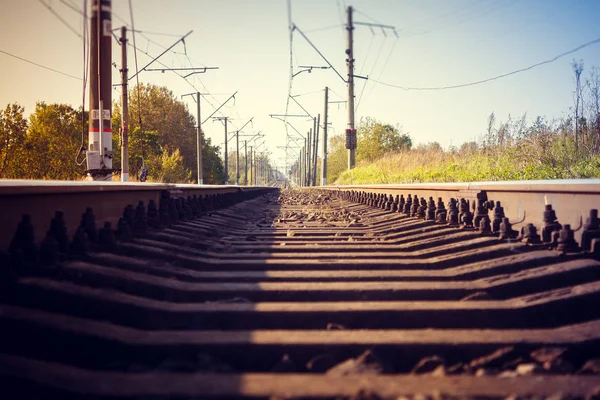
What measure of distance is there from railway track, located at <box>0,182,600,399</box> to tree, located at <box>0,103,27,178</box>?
74.8ft

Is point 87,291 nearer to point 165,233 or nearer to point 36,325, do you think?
point 36,325

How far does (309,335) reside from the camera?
6.33 ft

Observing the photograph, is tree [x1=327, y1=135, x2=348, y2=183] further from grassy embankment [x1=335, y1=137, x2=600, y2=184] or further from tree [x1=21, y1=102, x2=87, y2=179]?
grassy embankment [x1=335, y1=137, x2=600, y2=184]

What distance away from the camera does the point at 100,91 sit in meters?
12.1

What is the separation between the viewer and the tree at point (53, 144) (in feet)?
85.4

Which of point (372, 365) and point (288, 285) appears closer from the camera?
point (372, 365)

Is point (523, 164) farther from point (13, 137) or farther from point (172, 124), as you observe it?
point (172, 124)

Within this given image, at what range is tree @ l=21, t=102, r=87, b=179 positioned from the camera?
1025 inches

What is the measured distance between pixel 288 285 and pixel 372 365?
97 centimetres

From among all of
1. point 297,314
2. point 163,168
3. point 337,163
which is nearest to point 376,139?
point 337,163

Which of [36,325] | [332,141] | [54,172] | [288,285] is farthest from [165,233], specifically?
[332,141]

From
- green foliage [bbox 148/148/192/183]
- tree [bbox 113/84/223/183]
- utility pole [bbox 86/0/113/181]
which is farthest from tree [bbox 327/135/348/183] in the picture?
utility pole [bbox 86/0/113/181]

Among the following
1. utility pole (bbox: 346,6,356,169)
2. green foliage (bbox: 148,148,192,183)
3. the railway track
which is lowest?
the railway track

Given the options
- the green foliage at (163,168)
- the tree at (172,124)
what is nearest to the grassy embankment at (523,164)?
the green foliage at (163,168)
